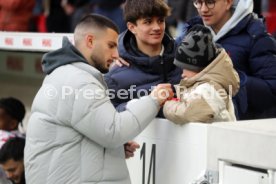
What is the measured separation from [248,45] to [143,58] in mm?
620

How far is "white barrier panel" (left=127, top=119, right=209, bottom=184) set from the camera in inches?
128

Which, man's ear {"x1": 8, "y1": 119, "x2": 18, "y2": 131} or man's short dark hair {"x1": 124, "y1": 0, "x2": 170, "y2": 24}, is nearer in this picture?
man's short dark hair {"x1": 124, "y1": 0, "x2": 170, "y2": 24}

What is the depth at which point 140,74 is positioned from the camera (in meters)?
3.88

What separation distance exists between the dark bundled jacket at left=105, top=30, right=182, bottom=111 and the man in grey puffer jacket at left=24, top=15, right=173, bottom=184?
1.47 feet

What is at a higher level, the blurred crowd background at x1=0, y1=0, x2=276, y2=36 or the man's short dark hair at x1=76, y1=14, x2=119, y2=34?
the blurred crowd background at x1=0, y1=0, x2=276, y2=36

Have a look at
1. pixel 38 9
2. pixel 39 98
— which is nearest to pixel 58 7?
pixel 38 9

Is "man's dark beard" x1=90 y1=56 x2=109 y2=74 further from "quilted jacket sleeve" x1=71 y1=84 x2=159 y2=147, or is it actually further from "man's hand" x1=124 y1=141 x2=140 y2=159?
"man's hand" x1=124 y1=141 x2=140 y2=159

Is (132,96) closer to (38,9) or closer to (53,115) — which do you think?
(53,115)

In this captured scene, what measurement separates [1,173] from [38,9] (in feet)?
20.0

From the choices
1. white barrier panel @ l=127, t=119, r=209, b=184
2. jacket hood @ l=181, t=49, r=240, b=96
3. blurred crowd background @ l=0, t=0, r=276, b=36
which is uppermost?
blurred crowd background @ l=0, t=0, r=276, b=36

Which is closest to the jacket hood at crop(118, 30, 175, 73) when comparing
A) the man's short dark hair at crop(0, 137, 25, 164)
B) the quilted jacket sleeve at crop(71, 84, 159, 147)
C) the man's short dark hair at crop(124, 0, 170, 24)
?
the man's short dark hair at crop(124, 0, 170, 24)

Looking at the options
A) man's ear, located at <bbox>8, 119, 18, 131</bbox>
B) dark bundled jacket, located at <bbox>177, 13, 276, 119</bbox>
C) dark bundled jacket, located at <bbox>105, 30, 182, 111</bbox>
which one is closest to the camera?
dark bundled jacket, located at <bbox>105, 30, 182, 111</bbox>

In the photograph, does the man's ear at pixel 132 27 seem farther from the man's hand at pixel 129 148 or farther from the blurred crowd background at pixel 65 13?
the blurred crowd background at pixel 65 13

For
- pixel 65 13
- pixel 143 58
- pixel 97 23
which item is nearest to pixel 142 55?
pixel 143 58
